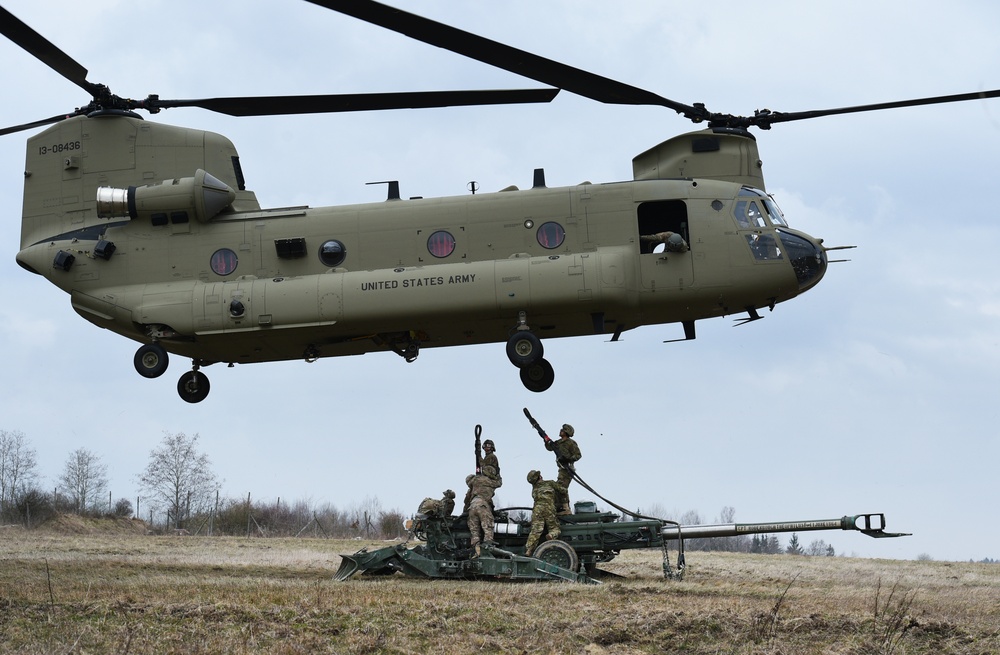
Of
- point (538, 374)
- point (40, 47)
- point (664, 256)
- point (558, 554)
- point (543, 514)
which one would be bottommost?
point (558, 554)

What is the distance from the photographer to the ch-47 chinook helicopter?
18141 millimetres

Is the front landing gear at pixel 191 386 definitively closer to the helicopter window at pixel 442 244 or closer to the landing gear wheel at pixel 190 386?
the landing gear wheel at pixel 190 386

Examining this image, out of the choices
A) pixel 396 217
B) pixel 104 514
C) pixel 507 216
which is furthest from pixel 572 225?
pixel 104 514

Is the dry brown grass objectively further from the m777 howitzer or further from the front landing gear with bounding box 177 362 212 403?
the front landing gear with bounding box 177 362 212 403

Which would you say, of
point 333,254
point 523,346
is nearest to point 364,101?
point 333,254

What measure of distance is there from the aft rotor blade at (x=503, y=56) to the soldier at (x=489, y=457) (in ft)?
17.3

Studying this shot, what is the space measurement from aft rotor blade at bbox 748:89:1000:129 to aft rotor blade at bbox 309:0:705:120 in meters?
0.99

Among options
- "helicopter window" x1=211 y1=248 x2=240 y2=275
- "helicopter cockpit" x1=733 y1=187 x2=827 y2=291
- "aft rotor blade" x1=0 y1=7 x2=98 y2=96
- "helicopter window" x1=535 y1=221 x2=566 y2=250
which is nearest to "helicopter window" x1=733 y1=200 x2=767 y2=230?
"helicopter cockpit" x1=733 y1=187 x2=827 y2=291

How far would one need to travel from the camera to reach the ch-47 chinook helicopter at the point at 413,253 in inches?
714

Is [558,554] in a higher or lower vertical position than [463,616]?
higher

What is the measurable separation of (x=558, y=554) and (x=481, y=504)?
1282 mm

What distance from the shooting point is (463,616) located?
42.8 ft

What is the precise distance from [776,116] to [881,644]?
917cm

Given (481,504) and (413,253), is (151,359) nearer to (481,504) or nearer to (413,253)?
(413,253)
